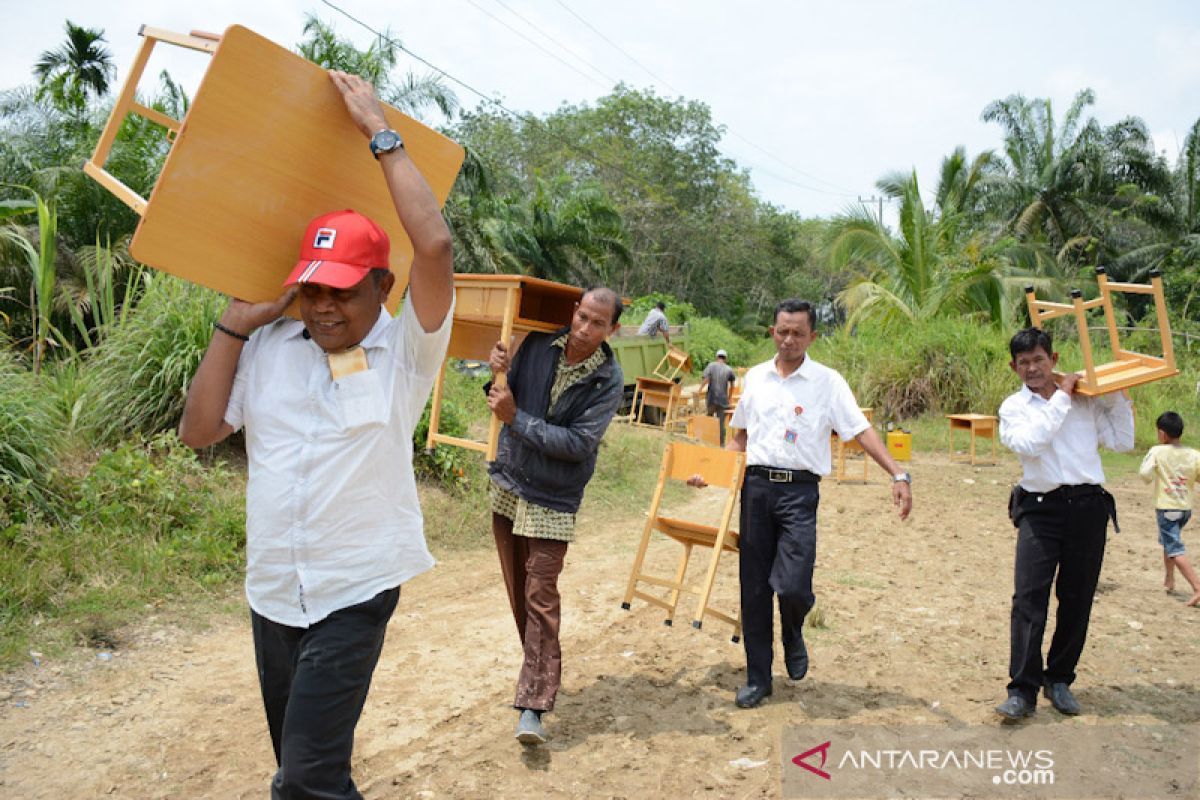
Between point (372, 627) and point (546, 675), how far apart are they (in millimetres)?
1888

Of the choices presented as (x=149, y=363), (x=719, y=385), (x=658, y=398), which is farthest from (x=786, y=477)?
(x=658, y=398)

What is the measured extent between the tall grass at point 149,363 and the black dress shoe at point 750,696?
17.5ft

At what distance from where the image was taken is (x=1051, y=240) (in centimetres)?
3422

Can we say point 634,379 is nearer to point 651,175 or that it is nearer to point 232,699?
point 232,699

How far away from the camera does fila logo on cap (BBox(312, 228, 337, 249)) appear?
2.49 m

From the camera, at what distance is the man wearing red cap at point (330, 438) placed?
8.13 ft

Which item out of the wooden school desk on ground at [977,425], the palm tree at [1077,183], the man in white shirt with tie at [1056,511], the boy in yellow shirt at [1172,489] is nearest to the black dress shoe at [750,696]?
the man in white shirt with tie at [1056,511]

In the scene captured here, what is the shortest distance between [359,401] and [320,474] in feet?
0.71

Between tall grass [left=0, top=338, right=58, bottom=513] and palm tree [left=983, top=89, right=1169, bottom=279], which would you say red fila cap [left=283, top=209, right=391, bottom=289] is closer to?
tall grass [left=0, top=338, right=58, bottom=513]

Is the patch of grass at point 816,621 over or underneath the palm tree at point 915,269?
underneath

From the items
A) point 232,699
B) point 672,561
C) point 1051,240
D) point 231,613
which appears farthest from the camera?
point 1051,240

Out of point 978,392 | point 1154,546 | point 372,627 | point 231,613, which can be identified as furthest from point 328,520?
point 978,392

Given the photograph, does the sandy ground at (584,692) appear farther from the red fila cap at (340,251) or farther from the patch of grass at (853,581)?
the red fila cap at (340,251)

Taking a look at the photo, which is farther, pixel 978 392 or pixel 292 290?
pixel 978 392
